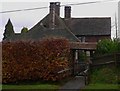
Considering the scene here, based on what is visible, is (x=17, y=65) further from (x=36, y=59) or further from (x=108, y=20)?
(x=108, y=20)

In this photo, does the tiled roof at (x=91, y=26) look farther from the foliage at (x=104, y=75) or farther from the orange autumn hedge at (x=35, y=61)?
the orange autumn hedge at (x=35, y=61)

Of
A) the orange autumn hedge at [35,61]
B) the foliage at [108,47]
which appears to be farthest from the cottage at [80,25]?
the orange autumn hedge at [35,61]

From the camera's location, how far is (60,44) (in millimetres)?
23828

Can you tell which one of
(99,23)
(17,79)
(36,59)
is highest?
(99,23)

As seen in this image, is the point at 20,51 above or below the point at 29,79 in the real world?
above

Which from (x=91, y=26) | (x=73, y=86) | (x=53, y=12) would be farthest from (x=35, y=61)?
(x=91, y=26)

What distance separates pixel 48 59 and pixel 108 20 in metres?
31.2

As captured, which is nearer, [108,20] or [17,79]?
[17,79]

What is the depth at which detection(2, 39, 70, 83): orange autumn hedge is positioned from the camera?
77.0 ft

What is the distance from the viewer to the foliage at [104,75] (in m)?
21.7

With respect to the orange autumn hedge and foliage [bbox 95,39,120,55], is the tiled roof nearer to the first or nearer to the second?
foliage [bbox 95,39,120,55]

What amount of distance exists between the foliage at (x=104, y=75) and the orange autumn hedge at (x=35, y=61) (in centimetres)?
224

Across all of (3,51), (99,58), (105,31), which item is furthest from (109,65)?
(105,31)

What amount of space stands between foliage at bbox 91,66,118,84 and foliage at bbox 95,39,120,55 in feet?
6.64
